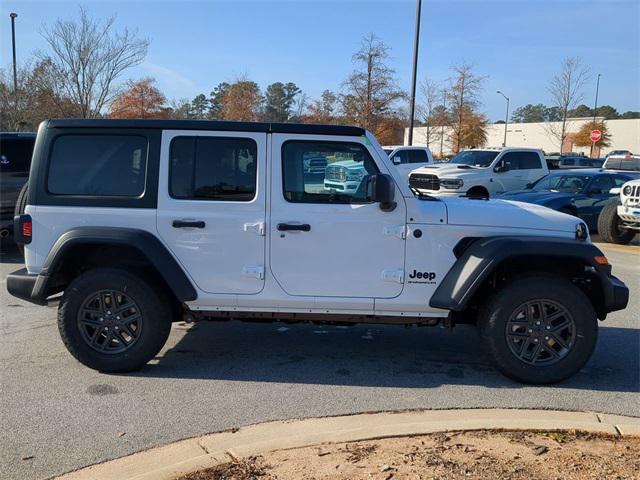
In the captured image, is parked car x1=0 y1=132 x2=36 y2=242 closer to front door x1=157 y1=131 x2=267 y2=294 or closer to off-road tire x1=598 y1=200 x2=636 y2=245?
front door x1=157 y1=131 x2=267 y2=294

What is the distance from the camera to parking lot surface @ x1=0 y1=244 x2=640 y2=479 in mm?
3788

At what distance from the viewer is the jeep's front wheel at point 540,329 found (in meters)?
4.57

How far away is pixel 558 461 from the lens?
11.1 feet

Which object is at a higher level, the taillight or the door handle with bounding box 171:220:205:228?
the door handle with bounding box 171:220:205:228

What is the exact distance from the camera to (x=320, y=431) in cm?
379

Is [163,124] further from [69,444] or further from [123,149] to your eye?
[69,444]

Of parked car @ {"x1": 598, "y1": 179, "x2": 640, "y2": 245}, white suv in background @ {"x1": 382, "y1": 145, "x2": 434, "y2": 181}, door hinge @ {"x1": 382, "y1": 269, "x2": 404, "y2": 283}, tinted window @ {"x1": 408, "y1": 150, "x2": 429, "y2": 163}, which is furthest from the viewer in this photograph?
tinted window @ {"x1": 408, "y1": 150, "x2": 429, "y2": 163}

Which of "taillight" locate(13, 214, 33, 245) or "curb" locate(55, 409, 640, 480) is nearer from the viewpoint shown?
"curb" locate(55, 409, 640, 480)

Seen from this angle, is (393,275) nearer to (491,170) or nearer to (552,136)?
(491,170)

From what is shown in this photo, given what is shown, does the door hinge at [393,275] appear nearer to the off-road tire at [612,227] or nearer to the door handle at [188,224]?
the door handle at [188,224]

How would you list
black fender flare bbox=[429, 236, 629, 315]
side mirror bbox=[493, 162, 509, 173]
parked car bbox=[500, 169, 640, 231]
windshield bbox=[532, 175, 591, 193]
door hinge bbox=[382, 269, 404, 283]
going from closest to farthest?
1. black fender flare bbox=[429, 236, 629, 315]
2. door hinge bbox=[382, 269, 404, 283]
3. parked car bbox=[500, 169, 640, 231]
4. windshield bbox=[532, 175, 591, 193]
5. side mirror bbox=[493, 162, 509, 173]

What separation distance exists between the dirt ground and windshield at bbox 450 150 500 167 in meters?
15.4

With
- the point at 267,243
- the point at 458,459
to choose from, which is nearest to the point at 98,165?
the point at 267,243

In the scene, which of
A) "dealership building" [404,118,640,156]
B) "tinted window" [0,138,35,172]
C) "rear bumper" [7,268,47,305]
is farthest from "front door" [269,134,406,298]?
"dealership building" [404,118,640,156]
